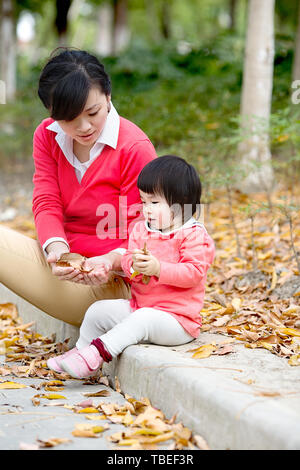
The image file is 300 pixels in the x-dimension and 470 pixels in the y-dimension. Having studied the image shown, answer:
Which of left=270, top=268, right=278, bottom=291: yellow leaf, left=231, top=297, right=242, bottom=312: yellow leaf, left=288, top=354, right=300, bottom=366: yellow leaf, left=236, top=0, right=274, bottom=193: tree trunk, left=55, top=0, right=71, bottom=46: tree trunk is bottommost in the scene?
left=288, top=354, right=300, bottom=366: yellow leaf

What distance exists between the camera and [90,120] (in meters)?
2.79

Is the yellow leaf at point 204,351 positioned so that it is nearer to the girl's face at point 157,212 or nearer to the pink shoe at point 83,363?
the pink shoe at point 83,363

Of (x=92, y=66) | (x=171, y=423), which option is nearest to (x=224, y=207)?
(x=92, y=66)

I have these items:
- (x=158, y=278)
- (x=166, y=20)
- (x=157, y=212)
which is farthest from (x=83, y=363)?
(x=166, y=20)

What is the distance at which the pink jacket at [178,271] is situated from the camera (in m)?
2.65

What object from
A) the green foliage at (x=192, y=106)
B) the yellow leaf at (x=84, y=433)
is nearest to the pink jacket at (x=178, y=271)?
the yellow leaf at (x=84, y=433)

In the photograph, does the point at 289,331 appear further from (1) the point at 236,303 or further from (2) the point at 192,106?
(2) the point at 192,106

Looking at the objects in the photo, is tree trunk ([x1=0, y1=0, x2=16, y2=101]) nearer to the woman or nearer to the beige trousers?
the woman

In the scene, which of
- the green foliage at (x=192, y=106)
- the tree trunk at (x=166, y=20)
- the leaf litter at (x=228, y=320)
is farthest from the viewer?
the tree trunk at (x=166, y=20)

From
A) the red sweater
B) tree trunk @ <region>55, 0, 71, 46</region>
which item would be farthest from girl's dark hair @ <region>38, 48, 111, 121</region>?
tree trunk @ <region>55, 0, 71, 46</region>

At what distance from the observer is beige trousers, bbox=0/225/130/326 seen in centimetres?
305

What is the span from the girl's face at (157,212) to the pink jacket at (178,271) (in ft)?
0.15

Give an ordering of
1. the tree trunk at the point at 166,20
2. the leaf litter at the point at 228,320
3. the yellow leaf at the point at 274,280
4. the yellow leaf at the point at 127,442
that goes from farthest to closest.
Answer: the tree trunk at the point at 166,20 < the yellow leaf at the point at 274,280 < the leaf litter at the point at 228,320 < the yellow leaf at the point at 127,442

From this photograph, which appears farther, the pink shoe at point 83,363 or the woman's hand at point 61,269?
the woman's hand at point 61,269
